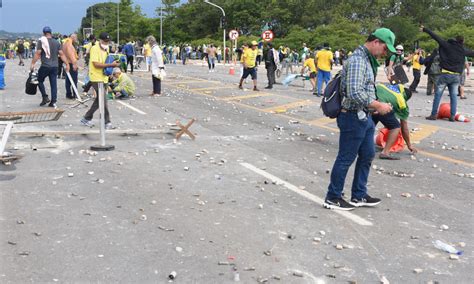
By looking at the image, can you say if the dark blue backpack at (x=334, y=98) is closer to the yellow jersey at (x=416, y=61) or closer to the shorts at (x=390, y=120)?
the shorts at (x=390, y=120)

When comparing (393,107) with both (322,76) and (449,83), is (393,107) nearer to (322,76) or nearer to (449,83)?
(449,83)

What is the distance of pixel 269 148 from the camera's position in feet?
31.0

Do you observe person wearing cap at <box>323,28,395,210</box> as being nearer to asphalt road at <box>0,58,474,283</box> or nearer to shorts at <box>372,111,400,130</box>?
asphalt road at <box>0,58,474,283</box>

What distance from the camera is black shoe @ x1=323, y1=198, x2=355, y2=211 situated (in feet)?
19.6

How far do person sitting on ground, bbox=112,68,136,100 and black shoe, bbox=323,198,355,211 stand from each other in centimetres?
1181

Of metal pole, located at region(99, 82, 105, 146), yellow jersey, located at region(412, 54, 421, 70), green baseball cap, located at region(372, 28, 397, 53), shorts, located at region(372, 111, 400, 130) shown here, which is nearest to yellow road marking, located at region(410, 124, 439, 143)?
shorts, located at region(372, 111, 400, 130)

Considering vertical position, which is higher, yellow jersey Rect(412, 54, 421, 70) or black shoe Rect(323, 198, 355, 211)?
yellow jersey Rect(412, 54, 421, 70)

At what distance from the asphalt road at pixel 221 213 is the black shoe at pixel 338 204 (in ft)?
0.39

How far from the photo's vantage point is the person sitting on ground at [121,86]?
1669 cm

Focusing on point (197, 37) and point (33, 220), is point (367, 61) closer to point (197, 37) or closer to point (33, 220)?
point (33, 220)

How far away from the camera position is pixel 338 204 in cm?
596

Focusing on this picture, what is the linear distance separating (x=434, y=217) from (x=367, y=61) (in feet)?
6.16

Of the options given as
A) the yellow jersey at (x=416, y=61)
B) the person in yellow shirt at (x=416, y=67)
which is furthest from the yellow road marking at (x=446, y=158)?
the yellow jersey at (x=416, y=61)

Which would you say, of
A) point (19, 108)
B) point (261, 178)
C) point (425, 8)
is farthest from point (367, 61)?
point (425, 8)
